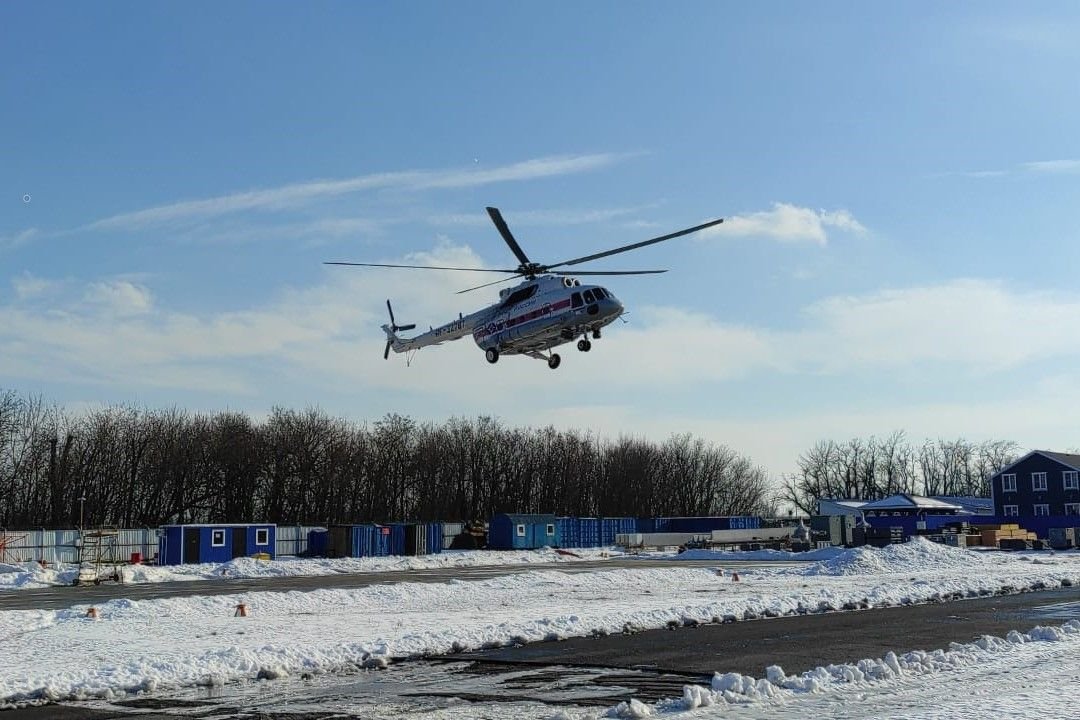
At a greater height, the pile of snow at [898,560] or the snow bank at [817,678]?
the snow bank at [817,678]

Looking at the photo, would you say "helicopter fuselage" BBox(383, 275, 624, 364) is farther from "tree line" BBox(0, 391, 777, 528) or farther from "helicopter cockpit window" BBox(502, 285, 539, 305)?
"tree line" BBox(0, 391, 777, 528)

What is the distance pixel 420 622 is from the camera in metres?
20.3

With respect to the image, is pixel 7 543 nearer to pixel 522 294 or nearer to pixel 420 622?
pixel 522 294

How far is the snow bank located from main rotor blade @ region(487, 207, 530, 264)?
1899 cm

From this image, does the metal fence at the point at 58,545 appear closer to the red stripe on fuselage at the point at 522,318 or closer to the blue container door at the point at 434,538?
the blue container door at the point at 434,538

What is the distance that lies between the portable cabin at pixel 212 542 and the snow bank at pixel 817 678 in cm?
4137

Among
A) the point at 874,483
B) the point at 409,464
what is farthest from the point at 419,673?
the point at 874,483

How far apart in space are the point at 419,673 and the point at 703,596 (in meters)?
13.8

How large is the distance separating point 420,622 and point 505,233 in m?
14.7

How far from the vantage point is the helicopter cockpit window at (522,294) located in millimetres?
32803

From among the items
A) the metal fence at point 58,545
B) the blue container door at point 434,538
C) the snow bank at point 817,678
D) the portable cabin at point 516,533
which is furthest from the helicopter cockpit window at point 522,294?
the portable cabin at point 516,533

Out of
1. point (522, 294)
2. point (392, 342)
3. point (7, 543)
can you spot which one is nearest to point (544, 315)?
point (522, 294)

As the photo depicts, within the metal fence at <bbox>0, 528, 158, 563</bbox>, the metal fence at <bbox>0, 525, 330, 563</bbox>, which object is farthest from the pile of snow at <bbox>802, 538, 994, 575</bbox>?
the metal fence at <bbox>0, 528, 158, 563</bbox>

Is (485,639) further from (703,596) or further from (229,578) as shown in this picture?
(229,578)
